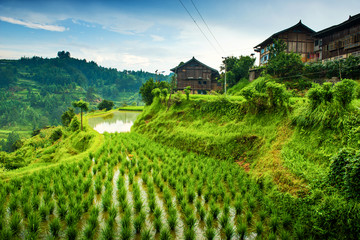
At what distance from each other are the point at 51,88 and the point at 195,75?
103 m

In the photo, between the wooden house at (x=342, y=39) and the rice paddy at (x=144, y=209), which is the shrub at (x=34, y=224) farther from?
the wooden house at (x=342, y=39)

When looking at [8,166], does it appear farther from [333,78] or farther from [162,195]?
[333,78]

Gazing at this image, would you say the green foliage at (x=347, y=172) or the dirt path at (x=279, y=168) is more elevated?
the green foliage at (x=347, y=172)

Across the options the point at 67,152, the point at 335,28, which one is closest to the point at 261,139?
the point at 67,152

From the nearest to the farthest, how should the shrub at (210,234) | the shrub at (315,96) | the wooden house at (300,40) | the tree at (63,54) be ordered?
the shrub at (210,234)
the shrub at (315,96)
the wooden house at (300,40)
the tree at (63,54)

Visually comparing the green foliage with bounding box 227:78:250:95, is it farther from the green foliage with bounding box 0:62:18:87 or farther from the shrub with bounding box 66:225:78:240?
the green foliage with bounding box 0:62:18:87

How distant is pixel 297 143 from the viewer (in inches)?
251

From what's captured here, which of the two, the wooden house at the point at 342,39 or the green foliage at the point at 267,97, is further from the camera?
the wooden house at the point at 342,39

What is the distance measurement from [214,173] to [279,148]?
230 centimetres

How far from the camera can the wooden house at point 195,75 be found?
31.6m

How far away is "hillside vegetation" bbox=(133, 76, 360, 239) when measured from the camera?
3838 mm

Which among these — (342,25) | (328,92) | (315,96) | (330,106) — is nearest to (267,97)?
(315,96)

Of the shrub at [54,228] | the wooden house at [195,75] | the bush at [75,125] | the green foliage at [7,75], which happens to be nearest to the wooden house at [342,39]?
the wooden house at [195,75]

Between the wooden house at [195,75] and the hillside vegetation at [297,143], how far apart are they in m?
20.1
